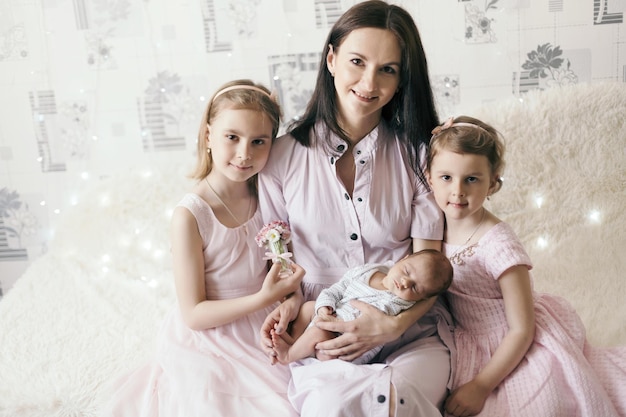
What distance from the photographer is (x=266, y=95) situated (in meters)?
1.76

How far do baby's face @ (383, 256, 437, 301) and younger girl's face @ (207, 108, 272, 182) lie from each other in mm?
474

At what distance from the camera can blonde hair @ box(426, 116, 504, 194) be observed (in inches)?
60.9

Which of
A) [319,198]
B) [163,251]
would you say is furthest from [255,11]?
[319,198]

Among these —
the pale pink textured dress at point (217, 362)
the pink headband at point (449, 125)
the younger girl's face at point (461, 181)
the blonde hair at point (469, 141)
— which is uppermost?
the pink headband at point (449, 125)

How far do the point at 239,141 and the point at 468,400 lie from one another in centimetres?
84

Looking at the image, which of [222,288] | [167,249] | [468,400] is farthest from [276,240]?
[167,249]

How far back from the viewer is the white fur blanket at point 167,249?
6.42 ft

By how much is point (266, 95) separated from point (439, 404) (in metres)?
0.90

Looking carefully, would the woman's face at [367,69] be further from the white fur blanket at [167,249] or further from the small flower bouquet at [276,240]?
the white fur blanket at [167,249]

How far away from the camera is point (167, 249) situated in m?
→ 2.54

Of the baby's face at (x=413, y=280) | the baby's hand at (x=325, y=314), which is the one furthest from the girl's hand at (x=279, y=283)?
the baby's face at (x=413, y=280)

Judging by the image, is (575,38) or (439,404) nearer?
(439,404)

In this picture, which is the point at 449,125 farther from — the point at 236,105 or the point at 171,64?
the point at 171,64

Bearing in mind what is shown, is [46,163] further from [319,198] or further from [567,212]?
[567,212]
